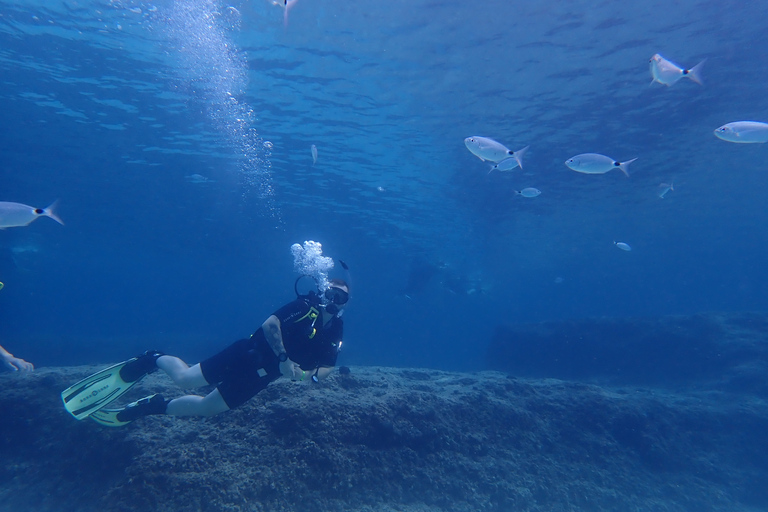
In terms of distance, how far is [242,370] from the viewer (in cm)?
495

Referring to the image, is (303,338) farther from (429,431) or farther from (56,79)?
(56,79)

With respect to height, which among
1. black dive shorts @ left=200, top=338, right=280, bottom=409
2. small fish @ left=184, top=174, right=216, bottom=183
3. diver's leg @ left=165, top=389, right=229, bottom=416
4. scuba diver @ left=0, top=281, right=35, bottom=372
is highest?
small fish @ left=184, top=174, right=216, bottom=183

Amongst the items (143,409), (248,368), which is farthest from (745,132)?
(143,409)

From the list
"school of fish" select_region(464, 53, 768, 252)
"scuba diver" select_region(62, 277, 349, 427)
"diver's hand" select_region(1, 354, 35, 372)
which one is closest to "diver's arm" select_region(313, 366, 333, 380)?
"scuba diver" select_region(62, 277, 349, 427)

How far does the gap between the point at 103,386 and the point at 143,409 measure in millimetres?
825

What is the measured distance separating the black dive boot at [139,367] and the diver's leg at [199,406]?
919mm

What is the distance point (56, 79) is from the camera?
14844mm

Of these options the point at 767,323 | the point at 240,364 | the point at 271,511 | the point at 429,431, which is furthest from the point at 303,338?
the point at 767,323

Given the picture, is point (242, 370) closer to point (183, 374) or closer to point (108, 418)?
point (183, 374)

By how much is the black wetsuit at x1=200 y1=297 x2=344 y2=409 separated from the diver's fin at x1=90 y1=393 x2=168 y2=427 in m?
0.71

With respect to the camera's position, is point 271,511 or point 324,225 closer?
point 271,511

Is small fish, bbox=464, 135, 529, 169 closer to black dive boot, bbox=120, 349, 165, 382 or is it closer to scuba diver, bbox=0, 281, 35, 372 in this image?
black dive boot, bbox=120, 349, 165, 382

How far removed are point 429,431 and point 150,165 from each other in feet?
79.8

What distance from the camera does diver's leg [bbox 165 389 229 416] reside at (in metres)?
4.86
